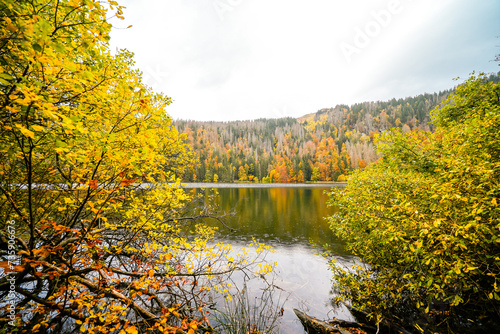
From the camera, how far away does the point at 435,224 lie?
11.9 feet

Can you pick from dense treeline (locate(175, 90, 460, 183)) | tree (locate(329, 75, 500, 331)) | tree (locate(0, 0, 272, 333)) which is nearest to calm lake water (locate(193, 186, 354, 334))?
→ tree (locate(329, 75, 500, 331))

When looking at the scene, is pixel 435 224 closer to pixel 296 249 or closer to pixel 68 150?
pixel 68 150

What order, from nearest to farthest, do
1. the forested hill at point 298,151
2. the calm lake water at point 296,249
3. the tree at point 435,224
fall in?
1. the tree at point 435,224
2. the calm lake water at point 296,249
3. the forested hill at point 298,151

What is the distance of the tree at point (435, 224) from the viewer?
13.3 ft

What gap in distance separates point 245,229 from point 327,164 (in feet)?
311

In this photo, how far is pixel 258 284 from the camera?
10688mm

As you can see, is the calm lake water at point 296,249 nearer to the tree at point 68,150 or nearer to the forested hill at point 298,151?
the tree at point 68,150

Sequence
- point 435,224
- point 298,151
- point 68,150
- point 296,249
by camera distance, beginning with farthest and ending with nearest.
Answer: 1. point 298,151
2. point 296,249
3. point 435,224
4. point 68,150

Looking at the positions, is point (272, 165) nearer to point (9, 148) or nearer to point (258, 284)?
point (258, 284)

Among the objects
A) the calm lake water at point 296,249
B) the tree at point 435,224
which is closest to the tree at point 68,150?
the calm lake water at point 296,249

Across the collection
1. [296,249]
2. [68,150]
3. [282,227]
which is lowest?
[282,227]

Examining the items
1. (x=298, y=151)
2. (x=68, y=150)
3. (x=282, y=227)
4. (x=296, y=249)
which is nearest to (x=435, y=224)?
(x=68, y=150)

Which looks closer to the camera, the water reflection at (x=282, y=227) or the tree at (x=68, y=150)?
the tree at (x=68, y=150)

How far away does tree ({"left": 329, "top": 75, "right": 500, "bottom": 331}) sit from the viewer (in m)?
4.05
